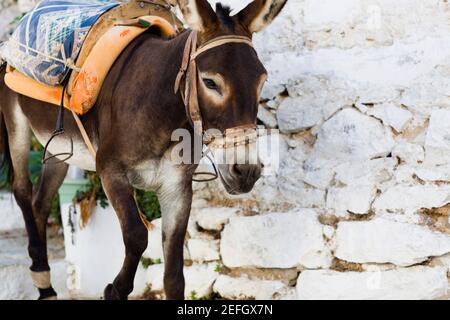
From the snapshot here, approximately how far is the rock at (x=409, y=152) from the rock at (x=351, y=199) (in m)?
0.22

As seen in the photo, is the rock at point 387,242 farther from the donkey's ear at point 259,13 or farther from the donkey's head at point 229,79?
the donkey's ear at point 259,13

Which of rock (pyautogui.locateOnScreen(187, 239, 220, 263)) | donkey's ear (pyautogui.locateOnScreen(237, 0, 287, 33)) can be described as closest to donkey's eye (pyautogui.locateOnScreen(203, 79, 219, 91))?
donkey's ear (pyautogui.locateOnScreen(237, 0, 287, 33))

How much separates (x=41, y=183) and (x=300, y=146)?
63.3 inches

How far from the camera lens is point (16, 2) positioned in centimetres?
621

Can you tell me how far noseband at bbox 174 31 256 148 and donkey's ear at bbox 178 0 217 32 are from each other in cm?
8

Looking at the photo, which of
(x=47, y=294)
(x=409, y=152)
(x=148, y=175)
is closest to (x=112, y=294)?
(x=148, y=175)

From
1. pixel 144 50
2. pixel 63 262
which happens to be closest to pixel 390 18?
pixel 144 50

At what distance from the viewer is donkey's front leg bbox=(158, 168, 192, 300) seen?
3604 mm

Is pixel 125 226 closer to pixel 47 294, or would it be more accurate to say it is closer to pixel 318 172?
pixel 318 172

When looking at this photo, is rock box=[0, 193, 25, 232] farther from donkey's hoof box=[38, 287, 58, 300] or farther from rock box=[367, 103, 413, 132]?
rock box=[367, 103, 413, 132]

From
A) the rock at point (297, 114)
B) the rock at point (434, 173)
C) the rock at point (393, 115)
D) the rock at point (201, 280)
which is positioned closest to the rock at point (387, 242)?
the rock at point (434, 173)

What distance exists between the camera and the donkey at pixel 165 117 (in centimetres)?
294

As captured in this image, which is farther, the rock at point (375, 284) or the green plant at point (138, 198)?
the green plant at point (138, 198)

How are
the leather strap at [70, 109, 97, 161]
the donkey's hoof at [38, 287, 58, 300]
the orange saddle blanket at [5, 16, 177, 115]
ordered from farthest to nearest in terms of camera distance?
the donkey's hoof at [38, 287, 58, 300] → the leather strap at [70, 109, 97, 161] → the orange saddle blanket at [5, 16, 177, 115]
